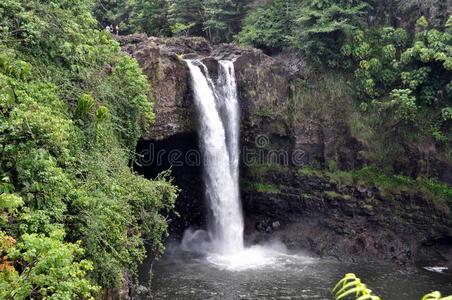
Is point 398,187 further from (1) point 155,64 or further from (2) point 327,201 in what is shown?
(1) point 155,64

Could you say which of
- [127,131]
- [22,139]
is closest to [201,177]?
[127,131]

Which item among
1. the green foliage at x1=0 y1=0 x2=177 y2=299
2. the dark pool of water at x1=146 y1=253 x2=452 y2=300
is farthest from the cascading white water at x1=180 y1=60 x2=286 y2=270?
the green foliage at x1=0 y1=0 x2=177 y2=299

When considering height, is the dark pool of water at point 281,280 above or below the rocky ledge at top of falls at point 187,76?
below

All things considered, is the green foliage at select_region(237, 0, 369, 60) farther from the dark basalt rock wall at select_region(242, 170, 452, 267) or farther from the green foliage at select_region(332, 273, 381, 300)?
the green foliage at select_region(332, 273, 381, 300)

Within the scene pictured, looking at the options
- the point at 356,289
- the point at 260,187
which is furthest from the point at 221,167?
the point at 356,289

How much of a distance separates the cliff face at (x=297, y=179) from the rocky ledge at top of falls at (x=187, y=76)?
51 mm

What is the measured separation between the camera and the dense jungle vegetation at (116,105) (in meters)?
5.95

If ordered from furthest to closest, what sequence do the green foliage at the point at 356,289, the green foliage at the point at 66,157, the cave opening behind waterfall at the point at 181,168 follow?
the cave opening behind waterfall at the point at 181,168, the green foliage at the point at 66,157, the green foliage at the point at 356,289

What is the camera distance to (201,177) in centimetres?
1891

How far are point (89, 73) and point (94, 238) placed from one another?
5.21m

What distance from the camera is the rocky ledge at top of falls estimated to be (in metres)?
16.6

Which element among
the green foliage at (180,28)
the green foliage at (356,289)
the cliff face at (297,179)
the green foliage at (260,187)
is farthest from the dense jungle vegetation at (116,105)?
the green foliage at (260,187)

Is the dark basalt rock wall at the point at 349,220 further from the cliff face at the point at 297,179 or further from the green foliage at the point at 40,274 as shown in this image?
the green foliage at the point at 40,274

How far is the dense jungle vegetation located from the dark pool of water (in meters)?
1.76
